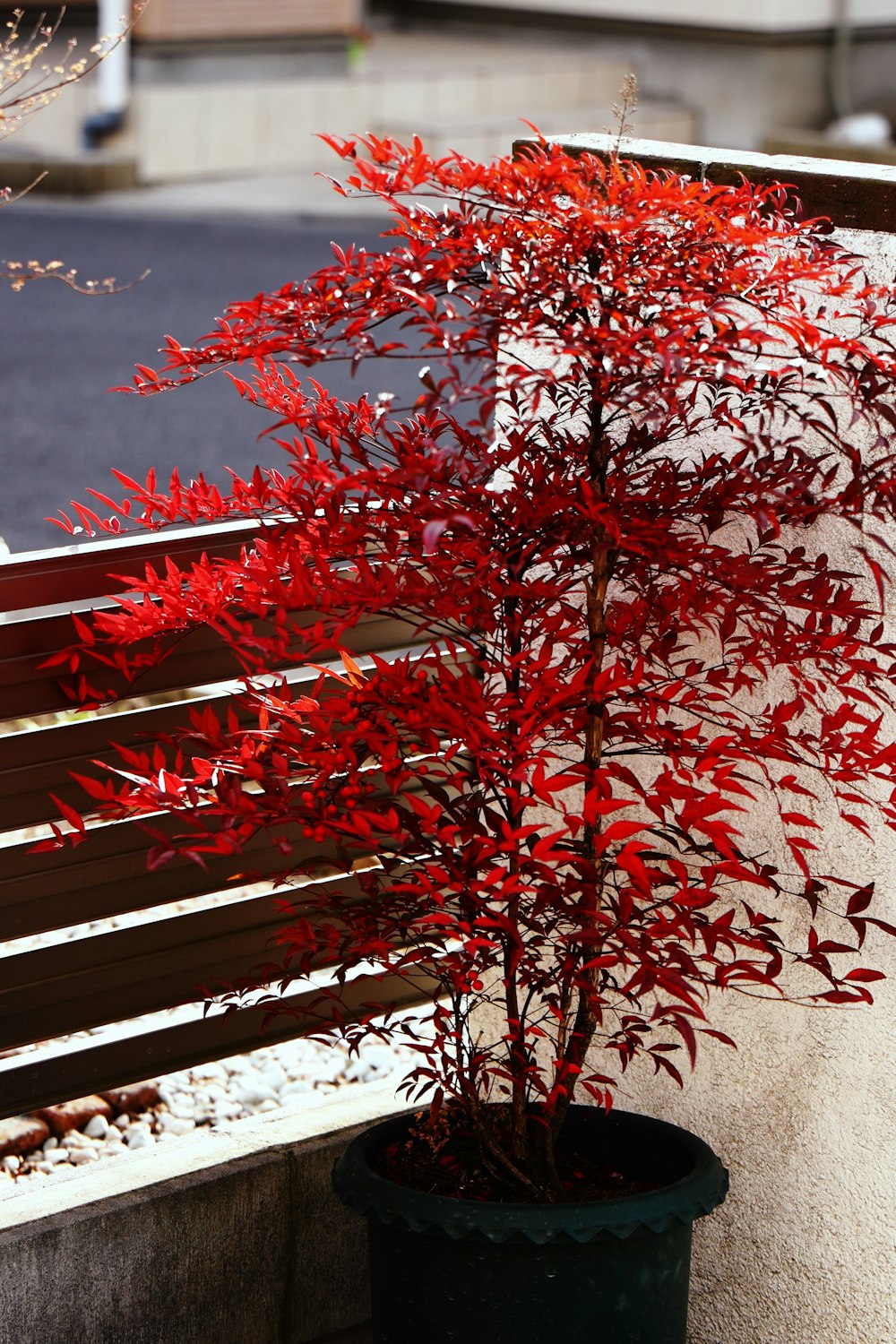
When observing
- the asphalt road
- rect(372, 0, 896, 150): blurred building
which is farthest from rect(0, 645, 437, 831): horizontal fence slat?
rect(372, 0, 896, 150): blurred building

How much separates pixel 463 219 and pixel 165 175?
10.1m

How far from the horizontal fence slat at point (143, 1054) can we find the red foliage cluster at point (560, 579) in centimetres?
36

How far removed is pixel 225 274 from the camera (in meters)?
9.32

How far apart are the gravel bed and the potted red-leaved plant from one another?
2.52ft

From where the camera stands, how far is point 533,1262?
6.74 feet

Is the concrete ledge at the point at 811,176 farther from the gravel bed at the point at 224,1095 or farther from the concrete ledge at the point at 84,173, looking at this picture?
the concrete ledge at the point at 84,173

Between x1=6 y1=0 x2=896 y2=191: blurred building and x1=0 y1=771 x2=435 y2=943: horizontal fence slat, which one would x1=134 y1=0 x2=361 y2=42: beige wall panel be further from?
x1=0 y1=771 x2=435 y2=943: horizontal fence slat

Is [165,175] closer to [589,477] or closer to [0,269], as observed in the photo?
[0,269]

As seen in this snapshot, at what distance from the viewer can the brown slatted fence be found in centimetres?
240

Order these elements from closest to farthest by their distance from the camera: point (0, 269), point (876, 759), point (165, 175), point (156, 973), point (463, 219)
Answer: point (463, 219) < point (876, 759) < point (156, 973) < point (0, 269) < point (165, 175)

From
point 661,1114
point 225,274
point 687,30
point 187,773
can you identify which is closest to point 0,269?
point 225,274

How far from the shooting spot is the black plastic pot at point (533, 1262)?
6.64 ft

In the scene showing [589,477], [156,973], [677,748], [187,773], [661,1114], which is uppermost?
[589,477]

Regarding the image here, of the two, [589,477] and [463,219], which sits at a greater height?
[463,219]
